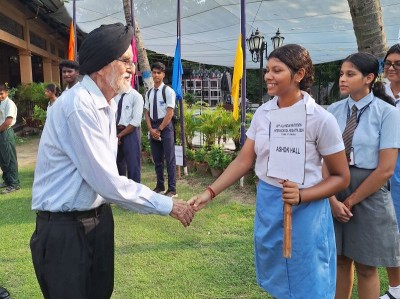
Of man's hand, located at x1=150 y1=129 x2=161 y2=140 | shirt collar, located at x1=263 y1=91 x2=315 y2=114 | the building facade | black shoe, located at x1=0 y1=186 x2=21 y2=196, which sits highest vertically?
the building facade

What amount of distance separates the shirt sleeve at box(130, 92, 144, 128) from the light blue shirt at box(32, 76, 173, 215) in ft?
10.9

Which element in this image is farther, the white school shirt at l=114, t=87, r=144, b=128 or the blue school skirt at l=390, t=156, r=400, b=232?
the white school shirt at l=114, t=87, r=144, b=128

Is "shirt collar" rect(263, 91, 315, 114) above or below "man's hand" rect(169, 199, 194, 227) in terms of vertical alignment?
above

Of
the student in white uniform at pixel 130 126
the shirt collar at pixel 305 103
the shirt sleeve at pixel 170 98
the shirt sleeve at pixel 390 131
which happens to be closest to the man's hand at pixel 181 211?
the shirt collar at pixel 305 103

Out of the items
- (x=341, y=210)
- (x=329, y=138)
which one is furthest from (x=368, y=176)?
(x=329, y=138)

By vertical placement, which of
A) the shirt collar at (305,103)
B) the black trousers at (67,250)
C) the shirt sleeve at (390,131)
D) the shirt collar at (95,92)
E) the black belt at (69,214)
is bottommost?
the black trousers at (67,250)

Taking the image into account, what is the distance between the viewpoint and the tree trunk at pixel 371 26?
133 inches

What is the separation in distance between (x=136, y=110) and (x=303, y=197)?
369 centimetres

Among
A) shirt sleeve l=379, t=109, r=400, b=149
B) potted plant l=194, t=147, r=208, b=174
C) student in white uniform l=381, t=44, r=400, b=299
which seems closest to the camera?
shirt sleeve l=379, t=109, r=400, b=149

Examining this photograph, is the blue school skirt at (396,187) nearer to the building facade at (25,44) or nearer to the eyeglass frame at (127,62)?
the eyeglass frame at (127,62)

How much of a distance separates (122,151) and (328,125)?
3.78 meters

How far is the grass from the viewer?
296 cm

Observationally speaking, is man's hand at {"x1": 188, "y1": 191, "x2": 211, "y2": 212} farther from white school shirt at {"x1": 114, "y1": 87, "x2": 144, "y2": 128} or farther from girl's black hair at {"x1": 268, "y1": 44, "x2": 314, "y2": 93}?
white school shirt at {"x1": 114, "y1": 87, "x2": 144, "y2": 128}

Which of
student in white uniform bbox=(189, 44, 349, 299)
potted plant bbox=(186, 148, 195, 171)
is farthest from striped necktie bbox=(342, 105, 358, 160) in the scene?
potted plant bbox=(186, 148, 195, 171)
